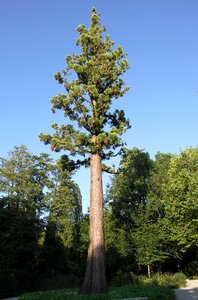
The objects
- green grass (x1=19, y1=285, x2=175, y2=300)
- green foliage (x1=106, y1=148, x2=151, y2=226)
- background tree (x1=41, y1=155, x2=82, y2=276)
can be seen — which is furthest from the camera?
green foliage (x1=106, y1=148, x2=151, y2=226)

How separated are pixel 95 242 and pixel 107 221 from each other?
22579 mm

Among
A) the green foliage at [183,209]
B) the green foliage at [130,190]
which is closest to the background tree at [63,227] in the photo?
the green foliage at [130,190]

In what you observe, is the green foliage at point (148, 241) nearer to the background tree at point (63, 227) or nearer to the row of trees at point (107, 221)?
the row of trees at point (107, 221)

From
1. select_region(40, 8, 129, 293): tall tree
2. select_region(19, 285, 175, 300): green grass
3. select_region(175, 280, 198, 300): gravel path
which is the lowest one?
select_region(175, 280, 198, 300): gravel path

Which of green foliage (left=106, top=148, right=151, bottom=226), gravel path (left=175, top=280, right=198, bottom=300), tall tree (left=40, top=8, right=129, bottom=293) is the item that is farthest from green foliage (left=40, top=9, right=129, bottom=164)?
green foliage (left=106, top=148, right=151, bottom=226)

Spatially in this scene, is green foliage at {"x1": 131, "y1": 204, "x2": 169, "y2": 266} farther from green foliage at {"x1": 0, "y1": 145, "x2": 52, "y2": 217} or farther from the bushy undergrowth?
green foliage at {"x1": 0, "y1": 145, "x2": 52, "y2": 217}

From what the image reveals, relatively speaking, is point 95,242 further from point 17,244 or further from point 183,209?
point 183,209


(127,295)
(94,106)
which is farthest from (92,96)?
(127,295)

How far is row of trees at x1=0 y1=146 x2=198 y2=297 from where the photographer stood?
2503cm

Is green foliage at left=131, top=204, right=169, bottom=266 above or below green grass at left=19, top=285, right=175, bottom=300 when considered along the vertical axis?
above

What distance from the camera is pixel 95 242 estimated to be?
14500 millimetres

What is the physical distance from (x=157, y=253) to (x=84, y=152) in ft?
54.2

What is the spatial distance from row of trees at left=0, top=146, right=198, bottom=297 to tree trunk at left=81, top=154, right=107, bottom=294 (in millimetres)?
1712

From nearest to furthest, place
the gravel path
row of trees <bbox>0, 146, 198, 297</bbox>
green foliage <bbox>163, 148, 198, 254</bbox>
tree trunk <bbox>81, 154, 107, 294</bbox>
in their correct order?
tree trunk <bbox>81, 154, 107, 294</bbox> < the gravel path < row of trees <bbox>0, 146, 198, 297</bbox> < green foliage <bbox>163, 148, 198, 254</bbox>
